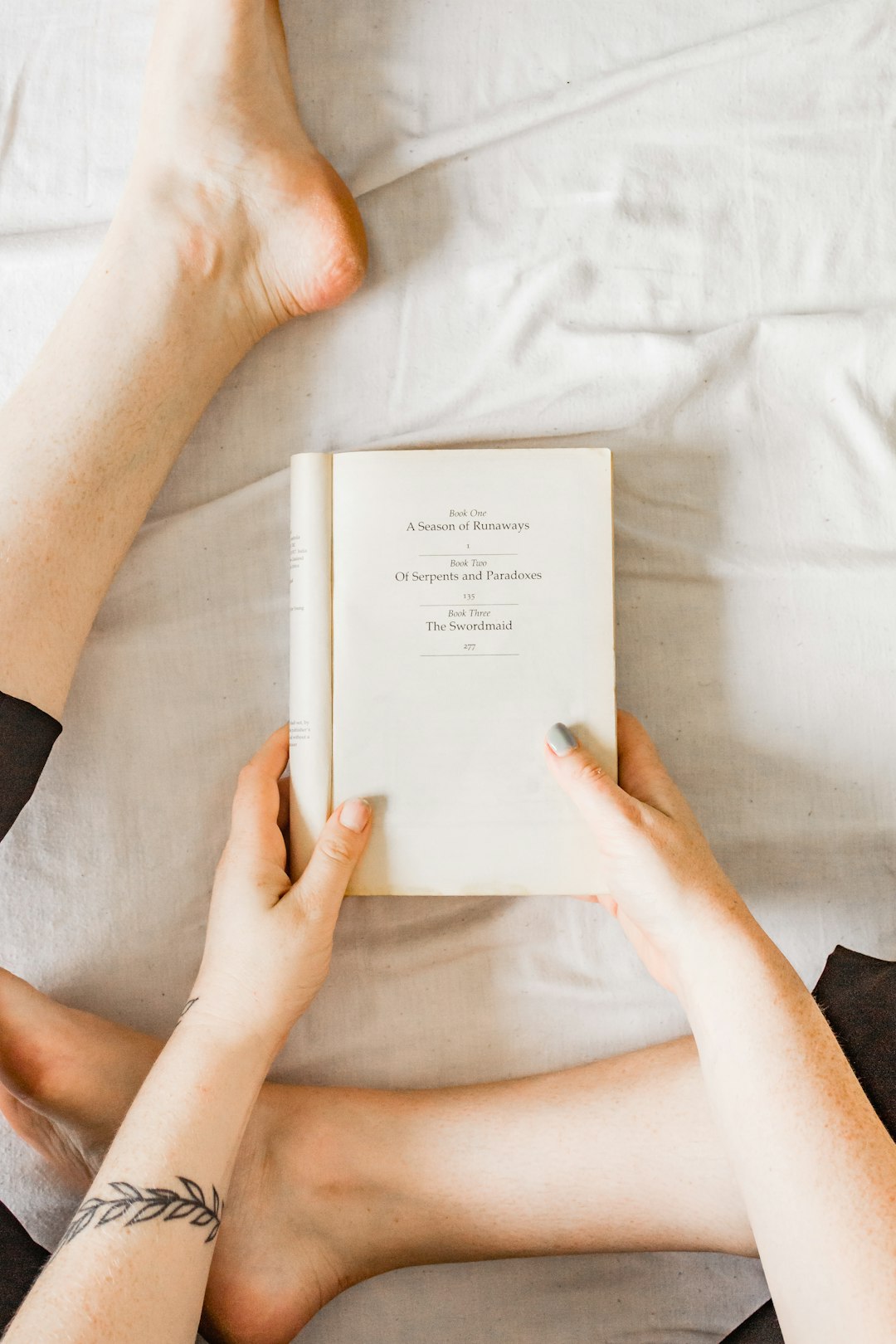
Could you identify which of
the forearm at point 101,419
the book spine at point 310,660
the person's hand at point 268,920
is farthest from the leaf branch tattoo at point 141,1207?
the forearm at point 101,419

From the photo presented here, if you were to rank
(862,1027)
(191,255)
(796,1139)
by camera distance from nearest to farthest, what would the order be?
(796,1139) → (862,1027) → (191,255)

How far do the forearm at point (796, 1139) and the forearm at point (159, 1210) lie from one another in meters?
0.33

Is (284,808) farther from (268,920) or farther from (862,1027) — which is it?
(862,1027)

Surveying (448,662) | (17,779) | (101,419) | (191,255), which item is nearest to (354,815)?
(448,662)

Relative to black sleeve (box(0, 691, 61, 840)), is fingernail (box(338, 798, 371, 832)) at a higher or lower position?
lower

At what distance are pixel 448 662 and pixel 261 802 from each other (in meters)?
0.18

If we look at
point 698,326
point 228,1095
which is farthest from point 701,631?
point 228,1095

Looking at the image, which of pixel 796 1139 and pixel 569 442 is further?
pixel 569 442

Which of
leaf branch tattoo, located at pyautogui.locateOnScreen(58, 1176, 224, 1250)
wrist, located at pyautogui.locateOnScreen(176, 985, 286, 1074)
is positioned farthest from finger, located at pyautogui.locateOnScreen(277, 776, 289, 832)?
leaf branch tattoo, located at pyautogui.locateOnScreen(58, 1176, 224, 1250)

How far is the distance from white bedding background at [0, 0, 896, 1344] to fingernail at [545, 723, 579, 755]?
9 centimetres

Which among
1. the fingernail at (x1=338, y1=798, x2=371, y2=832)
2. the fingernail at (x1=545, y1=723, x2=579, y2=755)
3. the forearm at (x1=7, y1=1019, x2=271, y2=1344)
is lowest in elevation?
the forearm at (x1=7, y1=1019, x2=271, y2=1344)

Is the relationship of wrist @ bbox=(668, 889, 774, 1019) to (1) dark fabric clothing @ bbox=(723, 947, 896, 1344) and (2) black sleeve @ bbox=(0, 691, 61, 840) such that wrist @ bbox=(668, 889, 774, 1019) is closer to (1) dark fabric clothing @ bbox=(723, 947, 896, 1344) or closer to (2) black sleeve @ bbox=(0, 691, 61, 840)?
(1) dark fabric clothing @ bbox=(723, 947, 896, 1344)

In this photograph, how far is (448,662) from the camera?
0.73 meters

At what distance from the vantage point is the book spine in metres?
0.72
